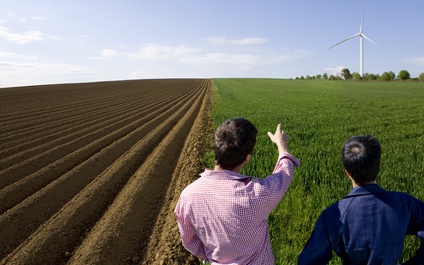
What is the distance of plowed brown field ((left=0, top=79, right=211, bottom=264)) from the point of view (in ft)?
18.2

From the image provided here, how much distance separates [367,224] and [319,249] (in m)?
0.35

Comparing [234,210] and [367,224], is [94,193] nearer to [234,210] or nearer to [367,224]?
[234,210]

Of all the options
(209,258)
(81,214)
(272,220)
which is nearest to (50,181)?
(81,214)

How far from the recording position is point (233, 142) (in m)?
2.39

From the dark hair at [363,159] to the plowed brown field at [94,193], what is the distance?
346cm

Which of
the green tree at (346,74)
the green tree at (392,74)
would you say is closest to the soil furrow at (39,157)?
the green tree at (392,74)

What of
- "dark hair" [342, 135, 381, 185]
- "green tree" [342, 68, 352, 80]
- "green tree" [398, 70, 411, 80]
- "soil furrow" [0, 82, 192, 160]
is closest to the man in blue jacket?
"dark hair" [342, 135, 381, 185]

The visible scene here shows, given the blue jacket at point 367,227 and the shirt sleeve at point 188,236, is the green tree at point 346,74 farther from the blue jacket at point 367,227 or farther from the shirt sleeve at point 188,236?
the shirt sleeve at point 188,236

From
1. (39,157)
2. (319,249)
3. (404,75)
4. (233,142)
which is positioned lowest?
(39,157)

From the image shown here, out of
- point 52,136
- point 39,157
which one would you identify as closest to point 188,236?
point 39,157

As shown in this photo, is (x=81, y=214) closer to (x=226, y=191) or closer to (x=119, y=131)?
(x=226, y=191)

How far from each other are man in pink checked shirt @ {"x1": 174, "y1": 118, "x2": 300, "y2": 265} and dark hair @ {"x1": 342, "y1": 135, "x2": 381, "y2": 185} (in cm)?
39

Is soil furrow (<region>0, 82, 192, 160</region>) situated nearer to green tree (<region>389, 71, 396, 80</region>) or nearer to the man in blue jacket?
the man in blue jacket

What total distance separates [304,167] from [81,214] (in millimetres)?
4653
